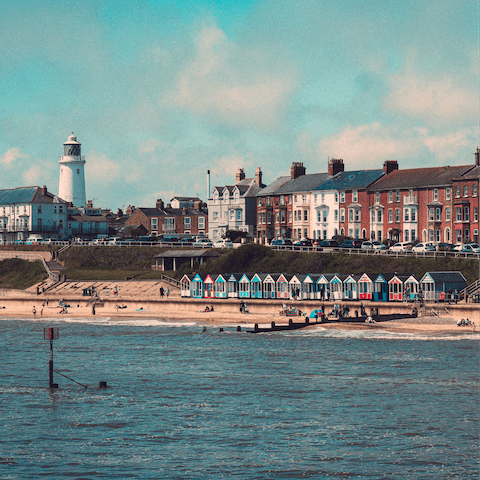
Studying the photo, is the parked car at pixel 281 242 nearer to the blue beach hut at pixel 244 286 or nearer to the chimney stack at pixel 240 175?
the blue beach hut at pixel 244 286

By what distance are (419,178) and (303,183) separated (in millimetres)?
21705

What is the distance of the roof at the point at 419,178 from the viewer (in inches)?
3819

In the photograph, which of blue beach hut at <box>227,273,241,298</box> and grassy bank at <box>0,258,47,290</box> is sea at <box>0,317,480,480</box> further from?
grassy bank at <box>0,258,47,290</box>

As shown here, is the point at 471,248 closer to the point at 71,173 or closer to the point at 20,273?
the point at 20,273

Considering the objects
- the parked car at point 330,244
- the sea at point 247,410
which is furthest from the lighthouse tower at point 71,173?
the sea at point 247,410

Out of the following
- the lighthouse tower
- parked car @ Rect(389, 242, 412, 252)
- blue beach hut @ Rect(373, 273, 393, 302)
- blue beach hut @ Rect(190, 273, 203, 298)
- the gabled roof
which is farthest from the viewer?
the lighthouse tower

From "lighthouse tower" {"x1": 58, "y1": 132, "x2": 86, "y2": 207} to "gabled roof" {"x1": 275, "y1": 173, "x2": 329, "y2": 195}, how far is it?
1746 inches

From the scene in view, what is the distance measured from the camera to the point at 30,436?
33.0 m

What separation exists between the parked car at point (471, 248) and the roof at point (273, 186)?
40.4m

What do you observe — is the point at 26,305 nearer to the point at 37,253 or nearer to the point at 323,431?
the point at 37,253

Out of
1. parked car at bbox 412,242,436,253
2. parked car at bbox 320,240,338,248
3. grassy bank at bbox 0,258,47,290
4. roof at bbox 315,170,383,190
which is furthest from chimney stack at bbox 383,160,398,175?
grassy bank at bbox 0,258,47,290

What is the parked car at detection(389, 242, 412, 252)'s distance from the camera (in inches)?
3455

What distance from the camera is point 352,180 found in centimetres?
11094

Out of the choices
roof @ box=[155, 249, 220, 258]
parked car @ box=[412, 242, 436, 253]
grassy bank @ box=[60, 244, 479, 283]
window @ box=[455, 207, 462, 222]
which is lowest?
grassy bank @ box=[60, 244, 479, 283]
